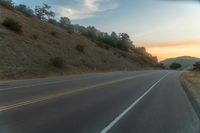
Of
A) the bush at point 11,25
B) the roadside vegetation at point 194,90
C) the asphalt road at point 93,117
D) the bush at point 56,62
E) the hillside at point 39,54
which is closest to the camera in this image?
the asphalt road at point 93,117

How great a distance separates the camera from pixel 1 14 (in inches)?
2554

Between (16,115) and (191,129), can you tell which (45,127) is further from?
(191,129)

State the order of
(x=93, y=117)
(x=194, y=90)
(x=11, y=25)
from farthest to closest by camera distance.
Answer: (x=11, y=25) → (x=194, y=90) → (x=93, y=117)

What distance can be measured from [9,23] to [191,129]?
4799 cm

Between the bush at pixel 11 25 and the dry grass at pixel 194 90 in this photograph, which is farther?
the bush at pixel 11 25

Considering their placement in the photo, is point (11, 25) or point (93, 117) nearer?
point (93, 117)

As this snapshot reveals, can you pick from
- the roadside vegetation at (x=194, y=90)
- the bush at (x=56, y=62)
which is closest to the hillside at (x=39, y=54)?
the bush at (x=56, y=62)

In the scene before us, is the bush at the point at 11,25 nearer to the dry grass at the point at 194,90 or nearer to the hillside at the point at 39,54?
the hillside at the point at 39,54

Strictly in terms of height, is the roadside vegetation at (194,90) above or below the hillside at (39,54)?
below

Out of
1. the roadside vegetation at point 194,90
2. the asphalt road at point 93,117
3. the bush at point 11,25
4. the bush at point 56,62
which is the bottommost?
the asphalt road at point 93,117

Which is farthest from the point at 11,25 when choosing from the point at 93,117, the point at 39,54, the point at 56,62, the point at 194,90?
the point at 93,117

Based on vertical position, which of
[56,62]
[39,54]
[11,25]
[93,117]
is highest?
[11,25]

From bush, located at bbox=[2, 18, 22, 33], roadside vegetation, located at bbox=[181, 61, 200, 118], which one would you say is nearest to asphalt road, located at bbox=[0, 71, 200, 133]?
roadside vegetation, located at bbox=[181, 61, 200, 118]

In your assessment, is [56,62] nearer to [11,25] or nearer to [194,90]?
[11,25]
